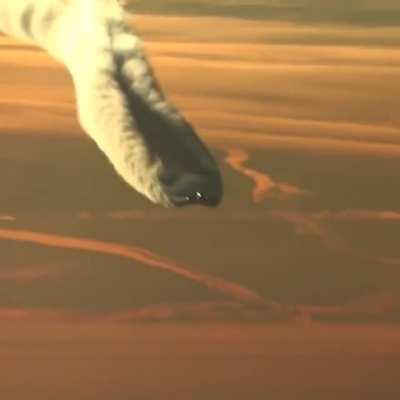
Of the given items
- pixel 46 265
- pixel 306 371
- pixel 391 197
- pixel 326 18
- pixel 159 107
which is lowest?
pixel 306 371

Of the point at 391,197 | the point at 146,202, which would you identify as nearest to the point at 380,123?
the point at 391,197

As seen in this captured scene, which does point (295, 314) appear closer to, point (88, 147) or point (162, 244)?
point (162, 244)

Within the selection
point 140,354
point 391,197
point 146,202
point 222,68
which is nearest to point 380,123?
point 391,197

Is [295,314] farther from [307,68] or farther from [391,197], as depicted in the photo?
[307,68]

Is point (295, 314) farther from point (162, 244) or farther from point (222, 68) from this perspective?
point (222, 68)

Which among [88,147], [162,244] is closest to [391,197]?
[162,244]

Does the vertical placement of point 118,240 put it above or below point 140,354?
above

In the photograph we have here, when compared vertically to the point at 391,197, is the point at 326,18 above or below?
above
